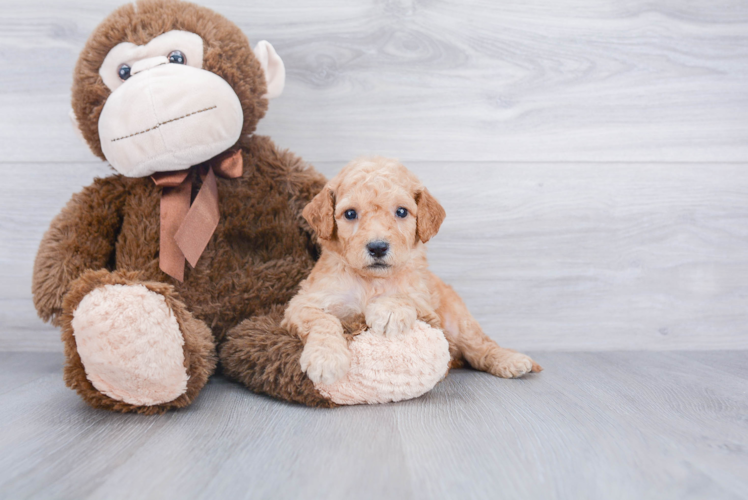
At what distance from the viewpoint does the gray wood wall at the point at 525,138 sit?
5.66 ft

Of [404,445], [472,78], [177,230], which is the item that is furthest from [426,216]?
[472,78]

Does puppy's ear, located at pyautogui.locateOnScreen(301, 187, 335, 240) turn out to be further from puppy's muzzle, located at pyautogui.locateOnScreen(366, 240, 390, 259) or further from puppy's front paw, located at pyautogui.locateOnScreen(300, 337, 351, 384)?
puppy's front paw, located at pyautogui.locateOnScreen(300, 337, 351, 384)

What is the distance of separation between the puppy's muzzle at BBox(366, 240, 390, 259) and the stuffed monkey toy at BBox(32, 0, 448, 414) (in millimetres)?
192

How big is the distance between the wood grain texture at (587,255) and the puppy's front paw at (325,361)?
796 millimetres

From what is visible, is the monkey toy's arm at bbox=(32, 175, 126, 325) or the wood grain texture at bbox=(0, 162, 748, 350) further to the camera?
the wood grain texture at bbox=(0, 162, 748, 350)

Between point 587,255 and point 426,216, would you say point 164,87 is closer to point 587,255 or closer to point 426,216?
point 426,216

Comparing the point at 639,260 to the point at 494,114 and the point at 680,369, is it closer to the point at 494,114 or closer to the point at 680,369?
the point at 680,369

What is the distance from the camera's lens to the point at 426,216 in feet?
4.12

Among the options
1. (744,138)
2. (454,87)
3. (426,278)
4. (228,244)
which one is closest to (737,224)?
(744,138)

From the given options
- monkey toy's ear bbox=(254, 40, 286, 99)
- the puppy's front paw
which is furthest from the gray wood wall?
the puppy's front paw

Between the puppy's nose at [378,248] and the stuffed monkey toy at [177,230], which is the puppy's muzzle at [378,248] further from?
the stuffed monkey toy at [177,230]

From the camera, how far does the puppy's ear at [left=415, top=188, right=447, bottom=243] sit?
1.25m

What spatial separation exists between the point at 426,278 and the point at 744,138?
1.36 metres

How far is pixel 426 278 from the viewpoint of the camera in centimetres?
138
